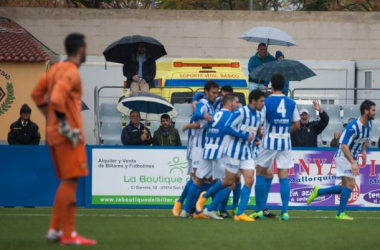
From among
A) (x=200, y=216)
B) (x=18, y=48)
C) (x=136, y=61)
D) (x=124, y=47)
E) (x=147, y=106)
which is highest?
(x=18, y=48)

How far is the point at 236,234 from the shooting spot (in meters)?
12.2

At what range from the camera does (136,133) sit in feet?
65.9

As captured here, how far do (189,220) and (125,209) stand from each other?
418 centimetres

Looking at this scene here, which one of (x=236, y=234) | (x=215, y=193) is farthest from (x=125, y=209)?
(x=236, y=234)

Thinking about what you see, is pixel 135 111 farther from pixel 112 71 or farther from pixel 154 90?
pixel 112 71

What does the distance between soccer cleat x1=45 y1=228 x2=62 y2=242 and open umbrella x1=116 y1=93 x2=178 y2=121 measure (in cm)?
997

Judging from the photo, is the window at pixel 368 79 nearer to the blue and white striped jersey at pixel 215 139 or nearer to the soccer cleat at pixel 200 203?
the soccer cleat at pixel 200 203

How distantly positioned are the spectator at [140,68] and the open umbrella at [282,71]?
7.68 feet

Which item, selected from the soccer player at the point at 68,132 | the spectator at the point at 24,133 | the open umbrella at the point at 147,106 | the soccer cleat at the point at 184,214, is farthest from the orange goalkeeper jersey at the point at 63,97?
the spectator at the point at 24,133

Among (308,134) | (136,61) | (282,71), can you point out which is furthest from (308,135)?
(136,61)

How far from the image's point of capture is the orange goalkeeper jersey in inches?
383

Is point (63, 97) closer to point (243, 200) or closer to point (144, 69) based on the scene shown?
point (243, 200)

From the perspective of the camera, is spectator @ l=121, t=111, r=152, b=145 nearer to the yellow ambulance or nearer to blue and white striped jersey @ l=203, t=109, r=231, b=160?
the yellow ambulance

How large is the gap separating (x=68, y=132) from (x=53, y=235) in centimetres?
121
